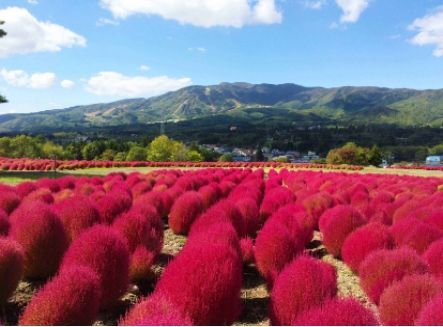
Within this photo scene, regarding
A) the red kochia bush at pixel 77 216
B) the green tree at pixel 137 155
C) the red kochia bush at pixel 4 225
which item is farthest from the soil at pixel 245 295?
the green tree at pixel 137 155

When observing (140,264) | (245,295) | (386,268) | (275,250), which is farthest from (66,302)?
(386,268)

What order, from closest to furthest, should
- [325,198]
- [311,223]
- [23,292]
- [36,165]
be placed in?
[23,292] < [311,223] < [325,198] < [36,165]

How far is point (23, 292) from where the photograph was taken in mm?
6668

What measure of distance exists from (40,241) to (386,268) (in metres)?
5.76

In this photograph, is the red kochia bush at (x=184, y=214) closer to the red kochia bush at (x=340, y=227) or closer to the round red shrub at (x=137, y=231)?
the round red shrub at (x=137, y=231)

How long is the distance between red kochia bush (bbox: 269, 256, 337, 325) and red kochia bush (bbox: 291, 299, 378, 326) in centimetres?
81

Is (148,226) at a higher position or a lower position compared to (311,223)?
higher

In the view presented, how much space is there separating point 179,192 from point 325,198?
5.01 m

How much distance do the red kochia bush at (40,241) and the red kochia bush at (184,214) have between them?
418cm

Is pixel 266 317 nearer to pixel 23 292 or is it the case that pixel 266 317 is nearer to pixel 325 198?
pixel 23 292

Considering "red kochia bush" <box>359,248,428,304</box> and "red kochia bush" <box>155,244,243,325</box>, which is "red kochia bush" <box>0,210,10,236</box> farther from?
"red kochia bush" <box>359,248,428,304</box>

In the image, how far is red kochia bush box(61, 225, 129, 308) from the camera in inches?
233

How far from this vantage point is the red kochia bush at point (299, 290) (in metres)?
4.88

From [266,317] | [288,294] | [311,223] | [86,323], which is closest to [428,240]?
[311,223]
